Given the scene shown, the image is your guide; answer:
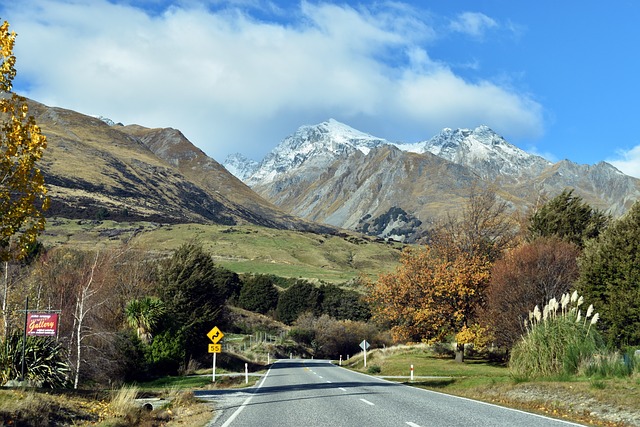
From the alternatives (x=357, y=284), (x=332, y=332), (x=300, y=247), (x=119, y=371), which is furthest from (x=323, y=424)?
(x=300, y=247)

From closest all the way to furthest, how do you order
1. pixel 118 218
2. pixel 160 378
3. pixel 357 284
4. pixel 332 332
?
1. pixel 160 378
2. pixel 332 332
3. pixel 357 284
4. pixel 118 218

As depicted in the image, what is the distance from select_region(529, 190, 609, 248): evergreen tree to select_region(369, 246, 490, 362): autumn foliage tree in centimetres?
617

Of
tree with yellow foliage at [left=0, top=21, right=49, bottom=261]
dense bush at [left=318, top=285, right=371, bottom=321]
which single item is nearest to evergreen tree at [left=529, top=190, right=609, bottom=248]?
tree with yellow foliage at [left=0, top=21, right=49, bottom=261]

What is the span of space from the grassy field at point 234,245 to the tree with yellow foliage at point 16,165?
117236 millimetres

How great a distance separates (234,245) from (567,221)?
137 m

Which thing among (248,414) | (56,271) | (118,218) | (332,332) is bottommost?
(332,332)

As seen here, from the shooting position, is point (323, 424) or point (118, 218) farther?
point (118, 218)

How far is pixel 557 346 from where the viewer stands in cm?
1803

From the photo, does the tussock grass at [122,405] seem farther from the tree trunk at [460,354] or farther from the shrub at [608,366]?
the tree trunk at [460,354]

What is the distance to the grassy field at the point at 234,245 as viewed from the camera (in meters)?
144

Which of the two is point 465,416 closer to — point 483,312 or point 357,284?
point 483,312

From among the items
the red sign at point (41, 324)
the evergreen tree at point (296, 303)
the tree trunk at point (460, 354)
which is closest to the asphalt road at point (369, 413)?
the red sign at point (41, 324)

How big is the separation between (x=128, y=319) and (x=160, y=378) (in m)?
4.35

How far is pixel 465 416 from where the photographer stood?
42.5ft
